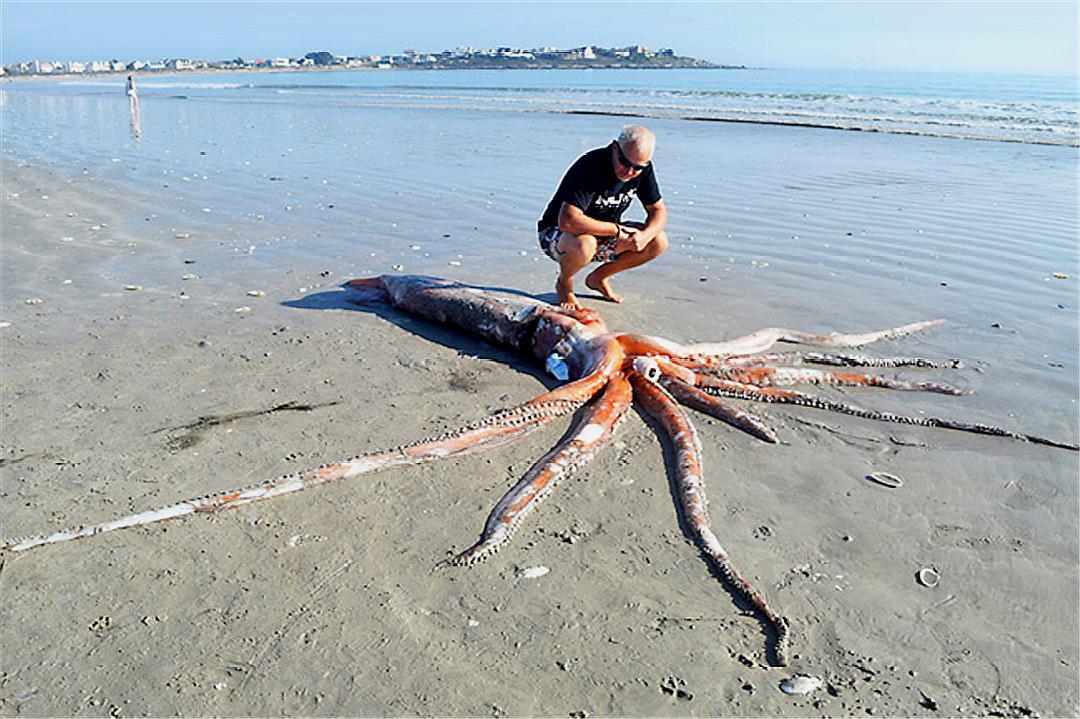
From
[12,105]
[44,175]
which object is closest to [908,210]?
[44,175]

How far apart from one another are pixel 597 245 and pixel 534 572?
3.77 m

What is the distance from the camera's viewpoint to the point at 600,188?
608 centimetres

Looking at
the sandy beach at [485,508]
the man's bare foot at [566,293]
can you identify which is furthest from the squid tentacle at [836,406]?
the man's bare foot at [566,293]

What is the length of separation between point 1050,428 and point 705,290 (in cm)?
310

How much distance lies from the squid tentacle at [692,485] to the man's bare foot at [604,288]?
2.18 meters

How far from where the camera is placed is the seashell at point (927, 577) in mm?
3157

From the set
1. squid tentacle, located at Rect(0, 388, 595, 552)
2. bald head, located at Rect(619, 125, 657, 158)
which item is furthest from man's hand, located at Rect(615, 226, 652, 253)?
squid tentacle, located at Rect(0, 388, 595, 552)

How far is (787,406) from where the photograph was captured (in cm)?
468

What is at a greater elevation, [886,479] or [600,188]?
[600,188]

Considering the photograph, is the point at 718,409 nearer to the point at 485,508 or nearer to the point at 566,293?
the point at 485,508

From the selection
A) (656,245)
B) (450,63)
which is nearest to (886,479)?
(656,245)

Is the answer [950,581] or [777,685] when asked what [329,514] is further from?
[950,581]

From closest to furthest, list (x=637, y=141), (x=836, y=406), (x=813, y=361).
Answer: (x=836, y=406), (x=813, y=361), (x=637, y=141)

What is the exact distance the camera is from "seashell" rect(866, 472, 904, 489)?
388 cm
